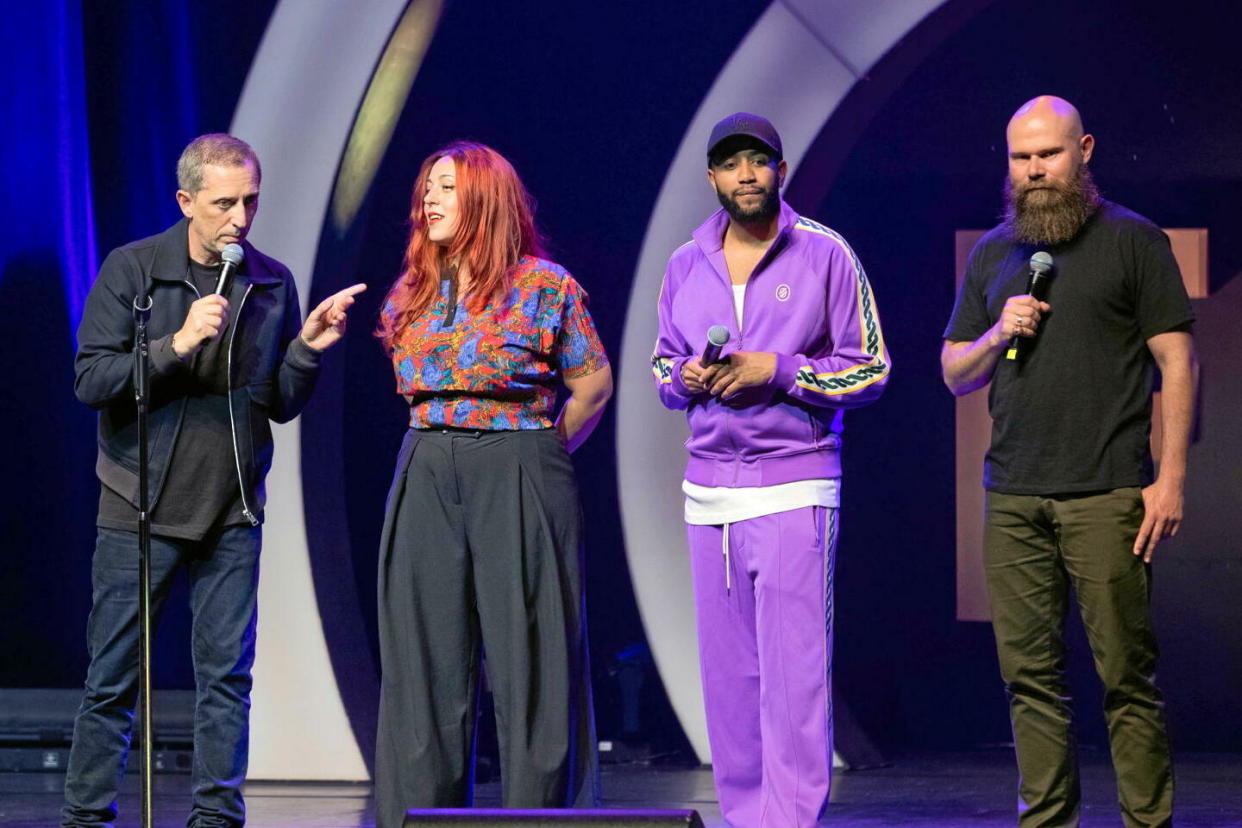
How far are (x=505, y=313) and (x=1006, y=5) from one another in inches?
109

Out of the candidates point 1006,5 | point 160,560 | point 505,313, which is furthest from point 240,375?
point 1006,5

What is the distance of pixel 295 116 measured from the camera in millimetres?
4926

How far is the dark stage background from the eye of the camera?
5137 mm

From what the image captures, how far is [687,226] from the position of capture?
4836 millimetres

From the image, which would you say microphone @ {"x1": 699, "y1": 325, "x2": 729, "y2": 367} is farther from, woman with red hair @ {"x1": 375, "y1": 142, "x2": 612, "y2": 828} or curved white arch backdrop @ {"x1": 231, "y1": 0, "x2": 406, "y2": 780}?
curved white arch backdrop @ {"x1": 231, "y1": 0, "x2": 406, "y2": 780}

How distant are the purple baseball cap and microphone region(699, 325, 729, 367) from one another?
0.47m

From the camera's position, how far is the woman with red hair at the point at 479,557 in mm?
3213

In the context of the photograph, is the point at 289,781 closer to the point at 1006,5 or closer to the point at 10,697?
the point at 10,697

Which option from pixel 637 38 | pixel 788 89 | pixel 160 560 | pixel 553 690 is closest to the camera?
pixel 553 690

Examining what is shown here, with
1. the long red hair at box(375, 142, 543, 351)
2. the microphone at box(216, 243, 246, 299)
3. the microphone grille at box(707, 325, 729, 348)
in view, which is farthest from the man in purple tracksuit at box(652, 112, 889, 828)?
the microphone at box(216, 243, 246, 299)

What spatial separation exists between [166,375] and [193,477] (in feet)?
0.81

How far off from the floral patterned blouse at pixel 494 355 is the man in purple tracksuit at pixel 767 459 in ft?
1.01

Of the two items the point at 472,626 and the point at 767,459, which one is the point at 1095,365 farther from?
the point at 472,626

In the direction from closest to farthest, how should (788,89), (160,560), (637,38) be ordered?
1. (160,560)
2. (788,89)
3. (637,38)
